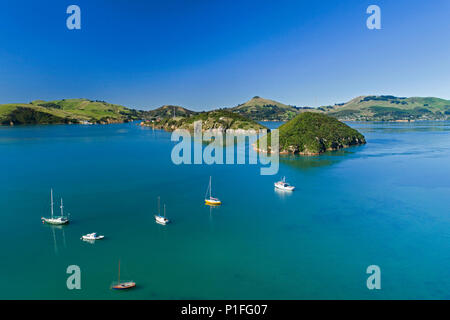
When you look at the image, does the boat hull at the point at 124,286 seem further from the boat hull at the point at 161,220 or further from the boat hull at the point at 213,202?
the boat hull at the point at 213,202

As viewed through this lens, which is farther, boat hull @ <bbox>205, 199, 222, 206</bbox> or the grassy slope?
the grassy slope

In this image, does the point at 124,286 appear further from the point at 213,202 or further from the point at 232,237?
the point at 213,202

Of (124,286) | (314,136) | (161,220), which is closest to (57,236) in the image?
(161,220)

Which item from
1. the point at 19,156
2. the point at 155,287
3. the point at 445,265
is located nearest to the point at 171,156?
the point at 19,156

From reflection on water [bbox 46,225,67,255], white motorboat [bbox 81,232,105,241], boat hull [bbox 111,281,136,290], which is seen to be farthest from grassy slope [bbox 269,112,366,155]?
boat hull [bbox 111,281,136,290]

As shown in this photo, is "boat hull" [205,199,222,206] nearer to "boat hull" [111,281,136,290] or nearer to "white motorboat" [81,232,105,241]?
"white motorboat" [81,232,105,241]
